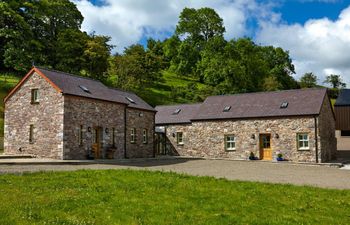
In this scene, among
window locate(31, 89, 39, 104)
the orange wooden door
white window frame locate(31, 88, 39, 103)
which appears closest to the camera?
window locate(31, 89, 39, 104)

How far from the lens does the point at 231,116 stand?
109 ft

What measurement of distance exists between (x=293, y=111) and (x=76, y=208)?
80.4ft

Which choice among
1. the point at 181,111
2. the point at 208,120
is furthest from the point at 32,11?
the point at 208,120

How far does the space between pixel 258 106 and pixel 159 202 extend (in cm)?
2446

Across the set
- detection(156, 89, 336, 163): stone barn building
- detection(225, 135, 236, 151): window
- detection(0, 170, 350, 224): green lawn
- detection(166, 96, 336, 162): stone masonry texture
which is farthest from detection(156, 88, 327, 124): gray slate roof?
detection(0, 170, 350, 224): green lawn

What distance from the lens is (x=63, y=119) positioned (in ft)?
78.4

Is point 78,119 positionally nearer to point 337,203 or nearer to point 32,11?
point 337,203

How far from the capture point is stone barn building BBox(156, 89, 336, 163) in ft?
96.6

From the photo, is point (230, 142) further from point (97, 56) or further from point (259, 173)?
point (97, 56)

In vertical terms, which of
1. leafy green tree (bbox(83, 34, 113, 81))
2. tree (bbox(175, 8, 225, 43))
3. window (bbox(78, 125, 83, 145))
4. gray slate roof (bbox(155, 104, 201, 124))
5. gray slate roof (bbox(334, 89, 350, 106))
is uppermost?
tree (bbox(175, 8, 225, 43))

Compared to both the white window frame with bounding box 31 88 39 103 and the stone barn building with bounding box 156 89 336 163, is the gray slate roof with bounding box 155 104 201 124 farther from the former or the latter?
the white window frame with bounding box 31 88 39 103

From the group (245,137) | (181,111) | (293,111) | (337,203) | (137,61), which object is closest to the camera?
(337,203)

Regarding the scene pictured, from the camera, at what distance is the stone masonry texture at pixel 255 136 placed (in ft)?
96.3

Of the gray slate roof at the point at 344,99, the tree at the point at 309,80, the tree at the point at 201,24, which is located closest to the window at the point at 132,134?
the gray slate roof at the point at 344,99
